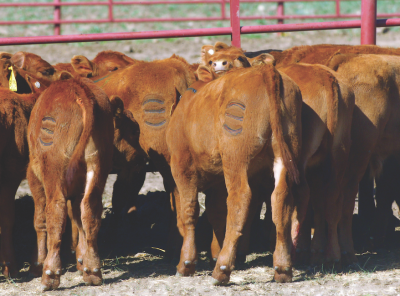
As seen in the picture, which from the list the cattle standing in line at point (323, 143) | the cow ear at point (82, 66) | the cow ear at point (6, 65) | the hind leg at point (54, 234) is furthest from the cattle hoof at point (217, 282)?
the cow ear at point (82, 66)

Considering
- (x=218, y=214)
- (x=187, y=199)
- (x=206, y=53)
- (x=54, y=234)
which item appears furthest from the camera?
(x=206, y=53)

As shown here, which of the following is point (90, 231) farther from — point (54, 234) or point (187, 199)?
point (187, 199)

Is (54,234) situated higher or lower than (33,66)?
lower

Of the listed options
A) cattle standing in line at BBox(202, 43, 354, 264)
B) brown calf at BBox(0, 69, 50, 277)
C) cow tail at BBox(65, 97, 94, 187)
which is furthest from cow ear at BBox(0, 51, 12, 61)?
cattle standing in line at BBox(202, 43, 354, 264)

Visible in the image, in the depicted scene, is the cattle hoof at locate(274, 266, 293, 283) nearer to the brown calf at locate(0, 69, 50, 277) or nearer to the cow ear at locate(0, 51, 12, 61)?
the brown calf at locate(0, 69, 50, 277)

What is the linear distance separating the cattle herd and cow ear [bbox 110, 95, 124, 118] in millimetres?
14

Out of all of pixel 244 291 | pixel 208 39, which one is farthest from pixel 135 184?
pixel 208 39

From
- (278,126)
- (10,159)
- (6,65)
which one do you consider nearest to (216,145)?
(278,126)

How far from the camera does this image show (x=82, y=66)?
6934mm

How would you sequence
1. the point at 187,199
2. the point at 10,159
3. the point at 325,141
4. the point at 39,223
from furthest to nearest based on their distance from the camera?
the point at 10,159 → the point at 187,199 → the point at 39,223 → the point at 325,141

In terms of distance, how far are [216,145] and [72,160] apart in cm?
118

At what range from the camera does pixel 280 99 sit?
176 inches

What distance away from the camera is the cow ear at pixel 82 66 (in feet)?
22.5

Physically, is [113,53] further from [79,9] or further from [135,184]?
[79,9]
